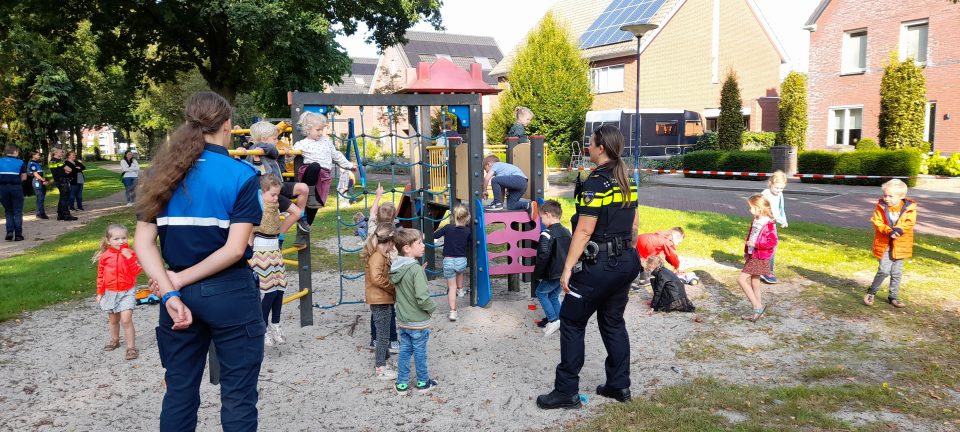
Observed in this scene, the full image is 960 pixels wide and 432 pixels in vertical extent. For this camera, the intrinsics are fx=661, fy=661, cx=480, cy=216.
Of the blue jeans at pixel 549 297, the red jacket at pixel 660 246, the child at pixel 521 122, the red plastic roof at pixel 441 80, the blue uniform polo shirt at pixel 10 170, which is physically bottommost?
the blue jeans at pixel 549 297

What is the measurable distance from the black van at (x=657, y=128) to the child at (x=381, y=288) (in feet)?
83.7

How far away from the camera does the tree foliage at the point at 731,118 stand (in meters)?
27.4

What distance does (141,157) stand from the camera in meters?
76.7

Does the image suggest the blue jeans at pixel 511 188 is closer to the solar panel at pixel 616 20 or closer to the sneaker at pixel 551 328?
the sneaker at pixel 551 328

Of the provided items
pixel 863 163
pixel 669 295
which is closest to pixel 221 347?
pixel 669 295

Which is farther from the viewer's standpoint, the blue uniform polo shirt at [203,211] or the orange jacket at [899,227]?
the orange jacket at [899,227]

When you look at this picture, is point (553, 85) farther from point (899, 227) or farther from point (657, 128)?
point (899, 227)

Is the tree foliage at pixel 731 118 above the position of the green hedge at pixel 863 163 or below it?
above

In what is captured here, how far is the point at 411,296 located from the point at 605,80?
110 ft

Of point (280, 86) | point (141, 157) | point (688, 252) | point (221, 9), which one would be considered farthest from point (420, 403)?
point (141, 157)

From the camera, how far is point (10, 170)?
1359 centimetres

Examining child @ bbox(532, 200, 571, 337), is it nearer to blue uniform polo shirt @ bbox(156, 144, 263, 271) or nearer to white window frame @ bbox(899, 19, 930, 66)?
blue uniform polo shirt @ bbox(156, 144, 263, 271)

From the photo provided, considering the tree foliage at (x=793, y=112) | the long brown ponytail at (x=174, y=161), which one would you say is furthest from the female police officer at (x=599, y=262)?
the tree foliage at (x=793, y=112)

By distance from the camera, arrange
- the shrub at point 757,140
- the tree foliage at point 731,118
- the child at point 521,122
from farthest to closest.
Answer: the shrub at point 757,140 < the tree foliage at point 731,118 < the child at point 521,122
